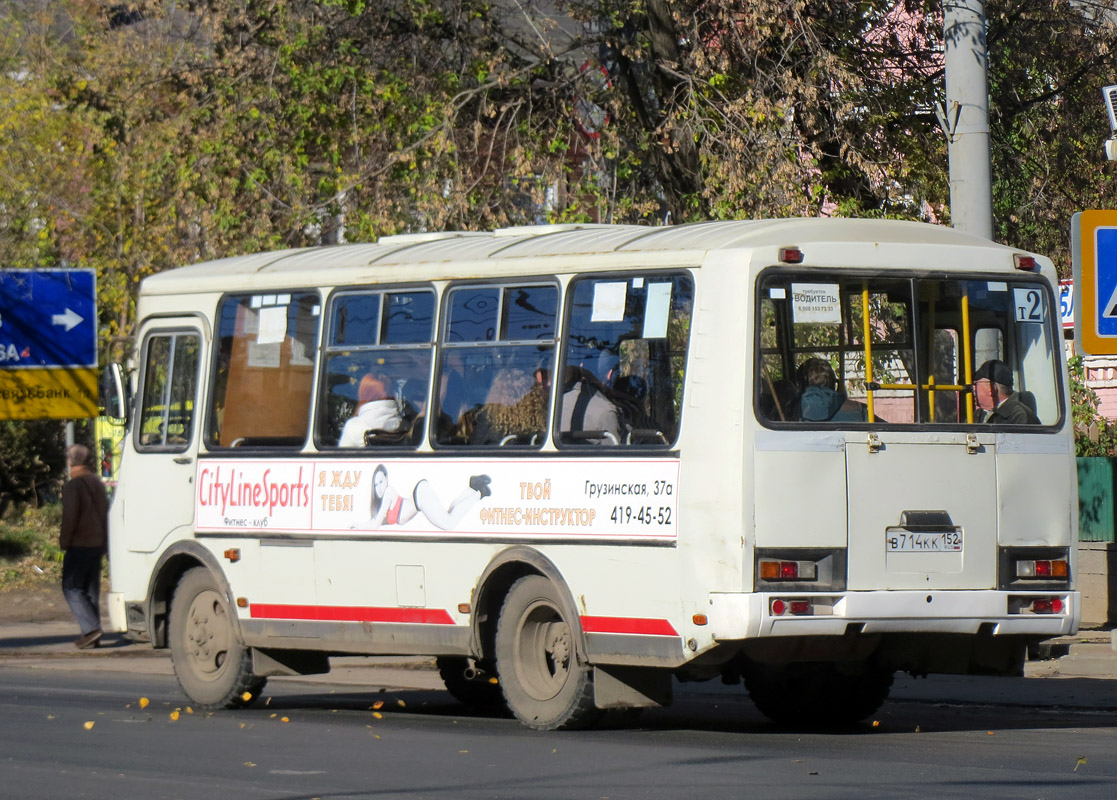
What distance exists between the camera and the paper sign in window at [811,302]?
10516 millimetres

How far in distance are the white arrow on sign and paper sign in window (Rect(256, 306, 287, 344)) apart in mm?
7654

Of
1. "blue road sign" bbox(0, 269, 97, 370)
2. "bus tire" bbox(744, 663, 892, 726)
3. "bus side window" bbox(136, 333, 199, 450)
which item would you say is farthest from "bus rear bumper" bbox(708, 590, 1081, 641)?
"blue road sign" bbox(0, 269, 97, 370)

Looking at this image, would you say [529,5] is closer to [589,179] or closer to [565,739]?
[589,179]

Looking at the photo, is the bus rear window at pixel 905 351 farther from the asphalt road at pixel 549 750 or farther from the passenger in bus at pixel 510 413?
the asphalt road at pixel 549 750

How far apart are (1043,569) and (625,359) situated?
7.78ft

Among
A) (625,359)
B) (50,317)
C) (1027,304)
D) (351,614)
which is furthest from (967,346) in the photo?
(50,317)

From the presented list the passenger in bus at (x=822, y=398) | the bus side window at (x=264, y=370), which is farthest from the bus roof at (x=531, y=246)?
the passenger in bus at (x=822, y=398)

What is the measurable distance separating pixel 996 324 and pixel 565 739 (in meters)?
3.10

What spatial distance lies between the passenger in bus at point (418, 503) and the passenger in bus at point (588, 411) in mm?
669

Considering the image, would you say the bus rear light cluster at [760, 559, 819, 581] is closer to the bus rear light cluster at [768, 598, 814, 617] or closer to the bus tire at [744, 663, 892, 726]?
the bus rear light cluster at [768, 598, 814, 617]

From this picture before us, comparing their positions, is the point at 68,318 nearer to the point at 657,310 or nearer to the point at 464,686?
the point at 464,686

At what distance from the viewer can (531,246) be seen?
459 inches

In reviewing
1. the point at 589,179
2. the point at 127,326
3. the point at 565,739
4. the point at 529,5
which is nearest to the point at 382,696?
the point at 565,739

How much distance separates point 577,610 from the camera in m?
10.8
